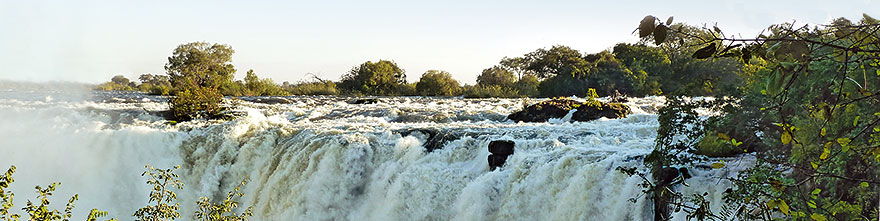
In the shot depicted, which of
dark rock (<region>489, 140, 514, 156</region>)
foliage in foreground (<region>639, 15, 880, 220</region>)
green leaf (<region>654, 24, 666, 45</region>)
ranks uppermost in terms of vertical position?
green leaf (<region>654, 24, 666, 45</region>)

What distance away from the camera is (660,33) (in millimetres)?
1296

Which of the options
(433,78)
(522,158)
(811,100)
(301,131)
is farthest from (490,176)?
(433,78)

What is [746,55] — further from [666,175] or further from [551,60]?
[551,60]

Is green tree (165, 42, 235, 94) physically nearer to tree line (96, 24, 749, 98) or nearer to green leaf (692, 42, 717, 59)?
tree line (96, 24, 749, 98)

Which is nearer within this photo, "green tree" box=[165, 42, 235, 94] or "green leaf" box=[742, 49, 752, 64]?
"green leaf" box=[742, 49, 752, 64]

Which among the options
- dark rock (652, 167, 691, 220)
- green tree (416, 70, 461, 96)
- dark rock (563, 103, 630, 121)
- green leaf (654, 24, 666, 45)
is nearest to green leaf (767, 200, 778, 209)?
green leaf (654, 24, 666, 45)

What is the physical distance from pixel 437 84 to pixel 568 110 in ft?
59.1

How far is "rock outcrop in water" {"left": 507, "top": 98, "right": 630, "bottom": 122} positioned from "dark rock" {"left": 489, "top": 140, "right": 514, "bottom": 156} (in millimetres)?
3467

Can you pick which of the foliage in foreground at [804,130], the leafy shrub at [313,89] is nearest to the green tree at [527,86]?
the leafy shrub at [313,89]

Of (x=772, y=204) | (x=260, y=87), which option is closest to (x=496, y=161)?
(x=772, y=204)

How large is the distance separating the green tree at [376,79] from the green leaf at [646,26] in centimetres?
3148

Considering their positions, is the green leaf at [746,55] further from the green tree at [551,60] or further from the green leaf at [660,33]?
the green tree at [551,60]

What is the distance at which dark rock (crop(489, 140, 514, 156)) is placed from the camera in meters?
7.11

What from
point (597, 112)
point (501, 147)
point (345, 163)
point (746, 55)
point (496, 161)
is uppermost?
point (746, 55)
